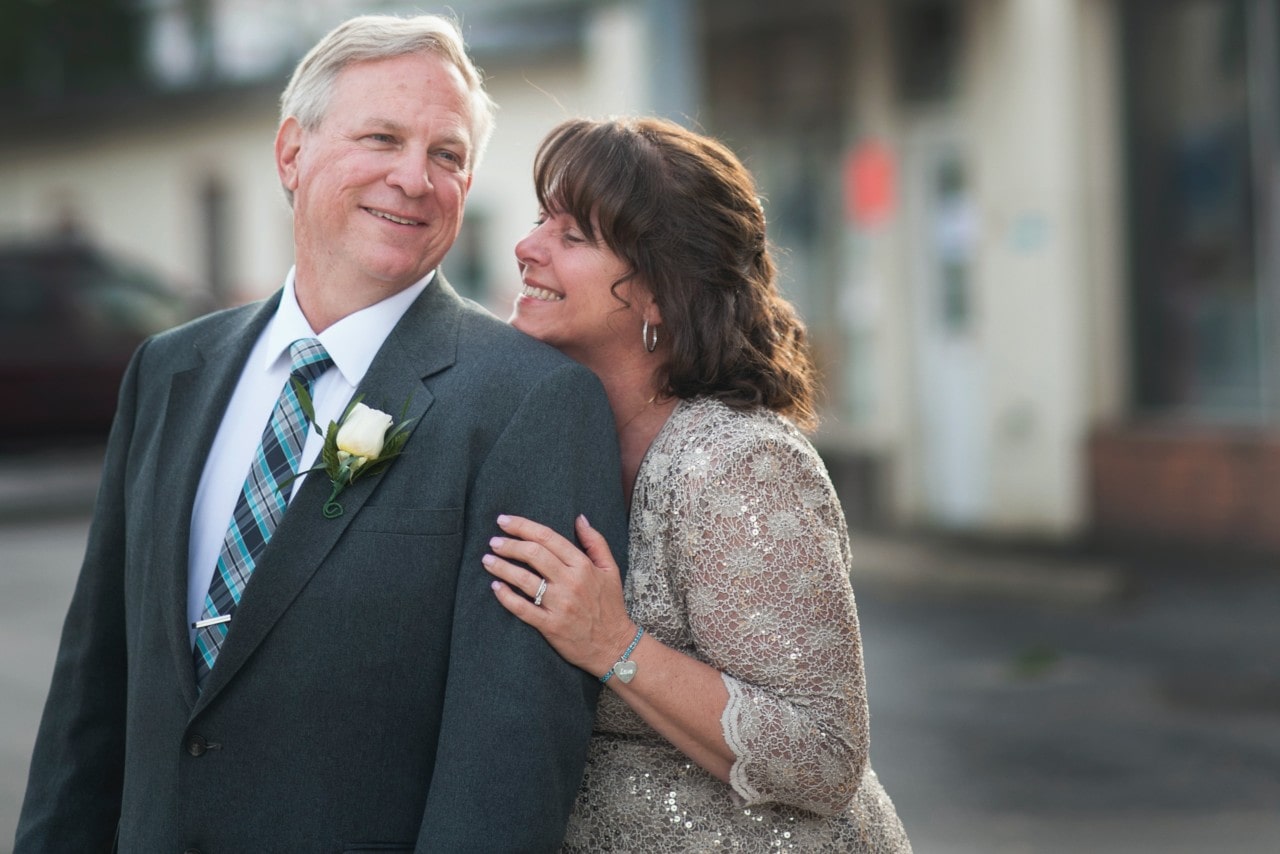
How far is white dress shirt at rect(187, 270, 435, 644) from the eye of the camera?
7.57 feet

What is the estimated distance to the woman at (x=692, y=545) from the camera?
2201 mm

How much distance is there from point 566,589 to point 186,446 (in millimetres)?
668

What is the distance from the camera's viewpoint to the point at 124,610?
2.53 meters

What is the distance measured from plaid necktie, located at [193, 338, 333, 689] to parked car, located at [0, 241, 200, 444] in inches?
422

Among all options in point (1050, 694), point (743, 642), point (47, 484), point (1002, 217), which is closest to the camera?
point (743, 642)

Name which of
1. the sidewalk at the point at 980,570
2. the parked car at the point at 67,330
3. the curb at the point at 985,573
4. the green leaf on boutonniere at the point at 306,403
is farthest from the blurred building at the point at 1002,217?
the green leaf on boutonniere at the point at 306,403

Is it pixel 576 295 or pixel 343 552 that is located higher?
pixel 576 295

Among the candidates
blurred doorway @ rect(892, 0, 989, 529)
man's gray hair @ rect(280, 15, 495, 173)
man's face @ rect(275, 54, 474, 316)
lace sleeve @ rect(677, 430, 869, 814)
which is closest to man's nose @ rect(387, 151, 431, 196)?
man's face @ rect(275, 54, 474, 316)

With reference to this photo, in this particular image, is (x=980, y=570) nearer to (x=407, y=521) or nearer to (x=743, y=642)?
(x=743, y=642)

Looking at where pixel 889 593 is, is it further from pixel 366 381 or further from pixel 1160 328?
pixel 366 381

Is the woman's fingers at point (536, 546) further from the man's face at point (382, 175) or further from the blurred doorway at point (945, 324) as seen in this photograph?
the blurred doorway at point (945, 324)

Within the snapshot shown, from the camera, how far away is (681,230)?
2381 millimetres

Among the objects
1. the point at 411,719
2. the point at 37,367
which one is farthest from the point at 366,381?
the point at 37,367

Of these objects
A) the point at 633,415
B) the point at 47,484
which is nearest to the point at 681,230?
the point at 633,415
